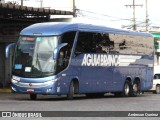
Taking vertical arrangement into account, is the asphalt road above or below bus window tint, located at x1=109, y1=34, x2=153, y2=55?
below

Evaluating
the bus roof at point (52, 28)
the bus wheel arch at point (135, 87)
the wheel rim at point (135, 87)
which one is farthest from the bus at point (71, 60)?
the wheel rim at point (135, 87)

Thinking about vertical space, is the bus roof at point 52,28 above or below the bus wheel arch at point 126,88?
above

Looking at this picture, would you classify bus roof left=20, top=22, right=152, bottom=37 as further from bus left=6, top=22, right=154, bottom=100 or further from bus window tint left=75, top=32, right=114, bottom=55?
bus window tint left=75, top=32, right=114, bottom=55

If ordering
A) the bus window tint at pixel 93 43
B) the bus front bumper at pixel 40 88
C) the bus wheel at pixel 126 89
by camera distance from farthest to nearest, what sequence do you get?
the bus wheel at pixel 126 89
the bus window tint at pixel 93 43
the bus front bumper at pixel 40 88

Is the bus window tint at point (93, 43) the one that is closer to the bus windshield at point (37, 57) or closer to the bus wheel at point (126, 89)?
the bus windshield at point (37, 57)

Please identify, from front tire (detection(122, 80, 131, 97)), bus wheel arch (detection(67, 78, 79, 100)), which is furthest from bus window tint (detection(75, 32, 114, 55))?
front tire (detection(122, 80, 131, 97))

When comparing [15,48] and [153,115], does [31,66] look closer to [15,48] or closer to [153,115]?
[15,48]

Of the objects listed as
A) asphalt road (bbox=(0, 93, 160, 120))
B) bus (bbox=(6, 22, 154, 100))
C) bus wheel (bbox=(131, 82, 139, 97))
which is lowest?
bus wheel (bbox=(131, 82, 139, 97))

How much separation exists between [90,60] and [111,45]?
2574mm

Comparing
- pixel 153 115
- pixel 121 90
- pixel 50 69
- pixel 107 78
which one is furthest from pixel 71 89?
pixel 153 115

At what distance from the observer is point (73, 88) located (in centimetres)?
2595

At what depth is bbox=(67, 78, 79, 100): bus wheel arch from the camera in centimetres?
2569

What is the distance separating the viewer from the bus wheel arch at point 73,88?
25688mm

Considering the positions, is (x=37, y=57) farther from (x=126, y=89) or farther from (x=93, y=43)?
(x=126, y=89)
